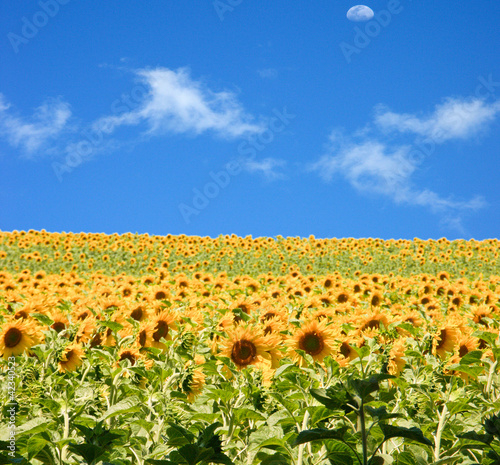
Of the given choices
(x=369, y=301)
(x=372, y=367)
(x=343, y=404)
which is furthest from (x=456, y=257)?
(x=343, y=404)

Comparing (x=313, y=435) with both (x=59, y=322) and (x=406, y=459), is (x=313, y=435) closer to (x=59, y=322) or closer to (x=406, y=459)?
(x=406, y=459)

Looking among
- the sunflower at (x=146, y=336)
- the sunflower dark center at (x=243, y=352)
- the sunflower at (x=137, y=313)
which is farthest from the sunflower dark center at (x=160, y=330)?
the sunflower dark center at (x=243, y=352)

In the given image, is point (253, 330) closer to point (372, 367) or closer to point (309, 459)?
point (372, 367)

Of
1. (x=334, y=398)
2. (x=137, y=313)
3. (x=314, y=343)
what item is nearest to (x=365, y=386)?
(x=334, y=398)

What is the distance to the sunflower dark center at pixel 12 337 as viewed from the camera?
5.36m

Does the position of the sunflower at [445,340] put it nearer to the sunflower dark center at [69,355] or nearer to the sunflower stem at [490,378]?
the sunflower stem at [490,378]

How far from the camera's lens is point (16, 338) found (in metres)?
5.40

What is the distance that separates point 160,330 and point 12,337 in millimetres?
1731

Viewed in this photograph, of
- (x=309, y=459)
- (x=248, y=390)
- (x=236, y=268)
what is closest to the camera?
(x=309, y=459)

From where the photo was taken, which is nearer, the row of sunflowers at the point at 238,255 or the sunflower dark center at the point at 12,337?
the sunflower dark center at the point at 12,337

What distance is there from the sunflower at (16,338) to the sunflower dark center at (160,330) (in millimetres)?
1494

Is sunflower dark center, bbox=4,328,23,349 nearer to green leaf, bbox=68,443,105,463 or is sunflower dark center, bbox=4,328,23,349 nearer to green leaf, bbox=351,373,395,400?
green leaf, bbox=68,443,105,463

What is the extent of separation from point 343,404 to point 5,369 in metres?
4.53

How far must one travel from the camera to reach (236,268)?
83.4 ft
